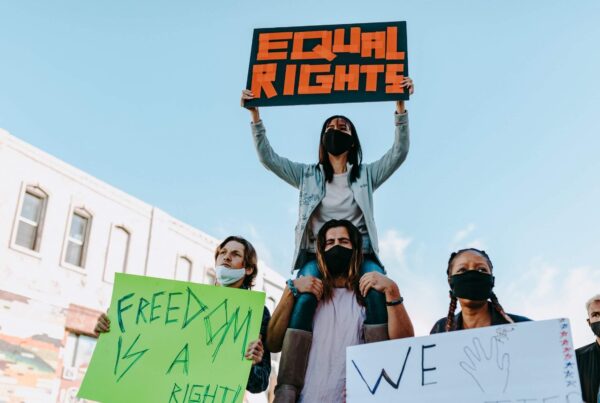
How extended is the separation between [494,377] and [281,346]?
1.20m

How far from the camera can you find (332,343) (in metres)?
3.17

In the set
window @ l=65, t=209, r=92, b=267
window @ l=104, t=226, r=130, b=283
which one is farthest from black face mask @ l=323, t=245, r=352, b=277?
window @ l=104, t=226, r=130, b=283

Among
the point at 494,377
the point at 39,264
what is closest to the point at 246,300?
the point at 494,377

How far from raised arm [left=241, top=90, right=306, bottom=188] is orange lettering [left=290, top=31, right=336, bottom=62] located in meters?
0.54

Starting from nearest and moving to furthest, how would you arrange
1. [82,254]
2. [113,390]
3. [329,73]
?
1. [113,390]
2. [329,73]
3. [82,254]

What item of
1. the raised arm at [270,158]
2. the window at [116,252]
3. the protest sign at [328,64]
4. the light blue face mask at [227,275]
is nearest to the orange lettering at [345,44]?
the protest sign at [328,64]

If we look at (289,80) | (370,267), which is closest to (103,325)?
(370,267)

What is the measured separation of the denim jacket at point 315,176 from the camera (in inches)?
145

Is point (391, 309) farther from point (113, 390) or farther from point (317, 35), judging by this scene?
point (317, 35)

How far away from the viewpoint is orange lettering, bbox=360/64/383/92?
13.5 feet

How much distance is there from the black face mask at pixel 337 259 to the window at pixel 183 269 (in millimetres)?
15764

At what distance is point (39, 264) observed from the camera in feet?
48.2

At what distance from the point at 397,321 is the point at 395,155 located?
1.15m

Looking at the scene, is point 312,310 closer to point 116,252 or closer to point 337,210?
point 337,210
